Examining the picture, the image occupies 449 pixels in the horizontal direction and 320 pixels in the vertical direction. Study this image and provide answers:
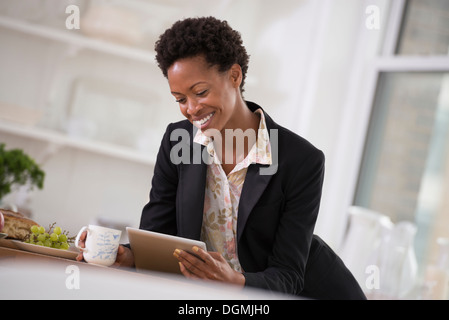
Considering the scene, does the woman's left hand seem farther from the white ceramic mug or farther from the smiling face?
the smiling face

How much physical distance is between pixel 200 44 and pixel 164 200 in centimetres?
41

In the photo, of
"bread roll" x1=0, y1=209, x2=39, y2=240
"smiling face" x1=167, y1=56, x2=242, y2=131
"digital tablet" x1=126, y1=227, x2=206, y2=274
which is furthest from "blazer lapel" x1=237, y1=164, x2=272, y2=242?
"bread roll" x1=0, y1=209, x2=39, y2=240

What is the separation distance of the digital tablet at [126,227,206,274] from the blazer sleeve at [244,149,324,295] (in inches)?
9.0

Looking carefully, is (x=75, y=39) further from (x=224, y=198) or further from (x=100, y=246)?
(x=100, y=246)

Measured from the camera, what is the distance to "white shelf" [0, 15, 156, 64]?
3130mm

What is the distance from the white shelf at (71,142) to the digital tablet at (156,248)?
78.5 inches

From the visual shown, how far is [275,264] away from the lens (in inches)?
52.5

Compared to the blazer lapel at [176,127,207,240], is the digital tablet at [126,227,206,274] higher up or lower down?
lower down

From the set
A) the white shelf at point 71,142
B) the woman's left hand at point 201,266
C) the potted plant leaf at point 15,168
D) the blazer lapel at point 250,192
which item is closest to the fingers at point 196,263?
the woman's left hand at point 201,266

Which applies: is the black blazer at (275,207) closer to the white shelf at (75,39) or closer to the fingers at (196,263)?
the fingers at (196,263)

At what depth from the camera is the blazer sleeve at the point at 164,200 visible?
4.89 ft

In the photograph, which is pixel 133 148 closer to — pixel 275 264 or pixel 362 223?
pixel 362 223

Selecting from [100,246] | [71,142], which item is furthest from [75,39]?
[100,246]

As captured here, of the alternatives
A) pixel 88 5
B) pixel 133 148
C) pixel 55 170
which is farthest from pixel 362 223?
pixel 88 5
